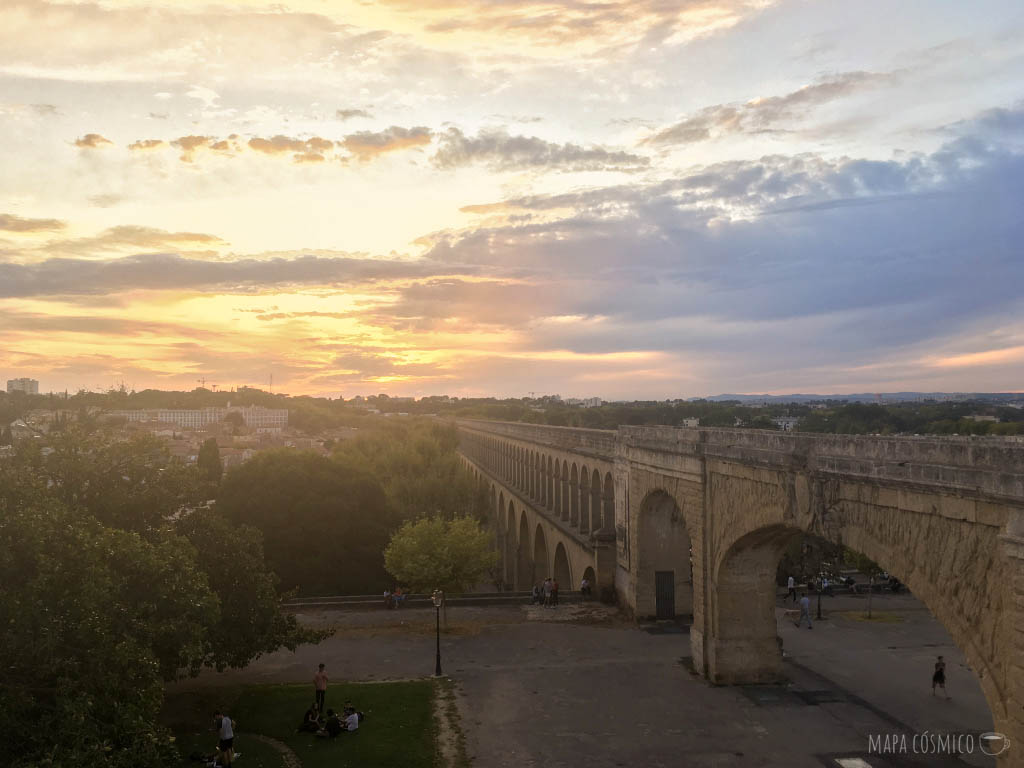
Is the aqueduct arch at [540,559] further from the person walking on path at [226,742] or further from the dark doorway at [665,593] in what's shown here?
the person walking on path at [226,742]

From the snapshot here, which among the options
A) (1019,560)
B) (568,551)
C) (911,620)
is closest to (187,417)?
(568,551)

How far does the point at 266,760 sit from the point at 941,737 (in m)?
13.7

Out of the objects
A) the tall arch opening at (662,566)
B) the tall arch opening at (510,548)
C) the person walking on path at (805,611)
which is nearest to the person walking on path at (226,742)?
the tall arch opening at (662,566)

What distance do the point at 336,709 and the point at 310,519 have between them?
21.8m

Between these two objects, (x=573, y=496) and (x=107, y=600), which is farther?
(x=573, y=496)

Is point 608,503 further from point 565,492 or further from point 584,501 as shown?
point 565,492

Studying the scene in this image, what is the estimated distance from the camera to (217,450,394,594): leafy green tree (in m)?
38.1

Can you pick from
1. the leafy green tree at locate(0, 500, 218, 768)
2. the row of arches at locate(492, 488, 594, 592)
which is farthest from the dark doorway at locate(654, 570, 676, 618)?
the leafy green tree at locate(0, 500, 218, 768)

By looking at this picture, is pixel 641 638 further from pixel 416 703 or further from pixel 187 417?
pixel 187 417

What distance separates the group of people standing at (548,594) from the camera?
28594mm

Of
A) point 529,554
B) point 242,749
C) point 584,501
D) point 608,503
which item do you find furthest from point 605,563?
point 529,554

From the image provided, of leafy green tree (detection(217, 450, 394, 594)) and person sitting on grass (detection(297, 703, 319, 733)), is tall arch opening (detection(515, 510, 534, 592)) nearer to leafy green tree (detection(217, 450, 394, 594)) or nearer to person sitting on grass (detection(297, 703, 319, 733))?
leafy green tree (detection(217, 450, 394, 594))

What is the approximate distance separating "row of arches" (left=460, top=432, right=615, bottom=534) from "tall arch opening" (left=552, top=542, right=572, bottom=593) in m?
1.46

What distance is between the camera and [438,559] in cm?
Result: 2705
